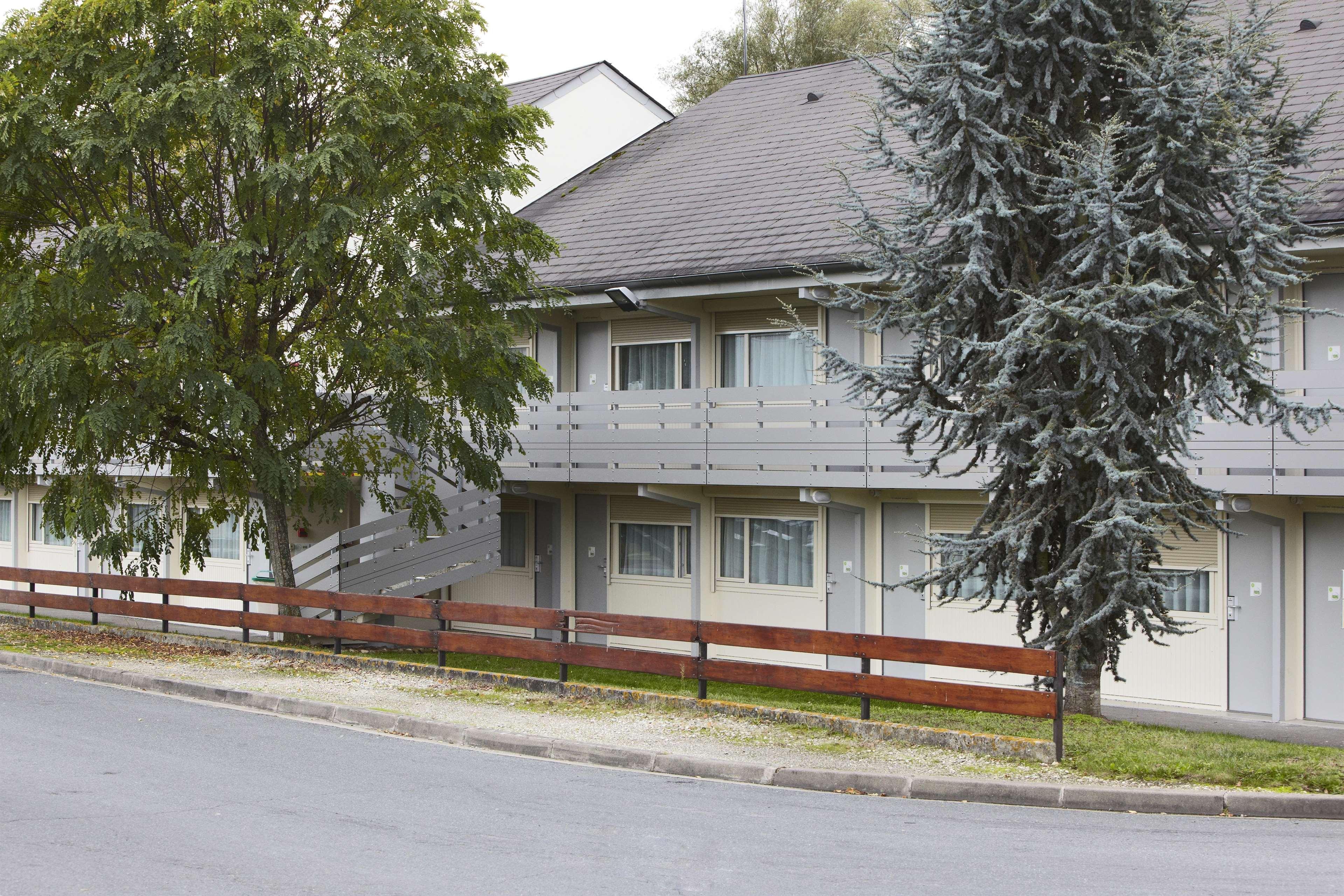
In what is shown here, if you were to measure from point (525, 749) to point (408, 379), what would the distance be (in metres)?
7.36

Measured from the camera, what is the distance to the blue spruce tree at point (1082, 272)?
11164 mm

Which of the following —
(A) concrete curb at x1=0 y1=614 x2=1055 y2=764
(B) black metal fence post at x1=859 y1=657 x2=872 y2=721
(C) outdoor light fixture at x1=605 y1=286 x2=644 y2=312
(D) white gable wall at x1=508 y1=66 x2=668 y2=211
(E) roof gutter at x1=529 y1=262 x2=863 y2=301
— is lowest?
(A) concrete curb at x1=0 y1=614 x2=1055 y2=764

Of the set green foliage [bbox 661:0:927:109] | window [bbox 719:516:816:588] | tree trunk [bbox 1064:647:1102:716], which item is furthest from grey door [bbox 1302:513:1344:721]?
green foliage [bbox 661:0:927:109]

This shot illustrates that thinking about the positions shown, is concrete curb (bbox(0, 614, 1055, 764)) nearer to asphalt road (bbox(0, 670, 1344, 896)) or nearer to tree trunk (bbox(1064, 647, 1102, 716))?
asphalt road (bbox(0, 670, 1344, 896))

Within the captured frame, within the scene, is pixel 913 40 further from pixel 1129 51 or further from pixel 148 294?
pixel 148 294

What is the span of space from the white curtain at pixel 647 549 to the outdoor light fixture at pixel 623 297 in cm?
375

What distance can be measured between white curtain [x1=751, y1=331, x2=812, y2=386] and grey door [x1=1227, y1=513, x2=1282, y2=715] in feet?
20.3

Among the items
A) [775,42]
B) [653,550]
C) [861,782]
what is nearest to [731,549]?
[653,550]

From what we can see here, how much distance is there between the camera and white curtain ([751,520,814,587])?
19.2 meters

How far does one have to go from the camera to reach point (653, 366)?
20.7 m

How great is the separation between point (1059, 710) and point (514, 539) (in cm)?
1408

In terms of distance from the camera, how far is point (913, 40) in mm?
12172

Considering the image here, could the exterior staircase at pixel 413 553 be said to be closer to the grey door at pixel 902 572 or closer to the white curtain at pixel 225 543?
the white curtain at pixel 225 543

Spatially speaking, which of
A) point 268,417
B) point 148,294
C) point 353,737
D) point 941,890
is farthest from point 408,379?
point 941,890
